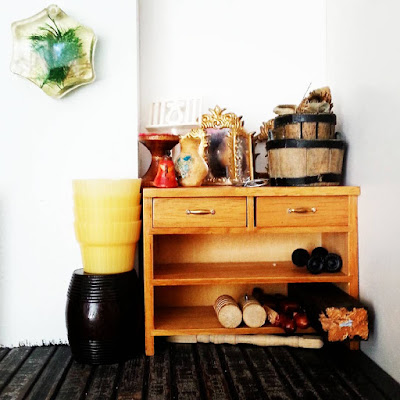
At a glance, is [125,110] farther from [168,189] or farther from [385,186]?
[385,186]

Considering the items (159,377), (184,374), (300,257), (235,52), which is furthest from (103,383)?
(235,52)

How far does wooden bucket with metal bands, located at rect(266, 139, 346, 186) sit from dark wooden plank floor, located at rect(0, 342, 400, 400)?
2.89 feet

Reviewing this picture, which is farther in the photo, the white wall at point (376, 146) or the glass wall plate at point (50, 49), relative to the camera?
the glass wall plate at point (50, 49)

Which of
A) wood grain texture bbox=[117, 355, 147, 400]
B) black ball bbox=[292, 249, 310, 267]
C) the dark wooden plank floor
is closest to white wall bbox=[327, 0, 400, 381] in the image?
the dark wooden plank floor

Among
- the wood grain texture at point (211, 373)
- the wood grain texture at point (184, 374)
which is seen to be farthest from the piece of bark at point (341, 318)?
the wood grain texture at point (184, 374)

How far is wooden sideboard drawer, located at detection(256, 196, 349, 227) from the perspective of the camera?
8.38ft

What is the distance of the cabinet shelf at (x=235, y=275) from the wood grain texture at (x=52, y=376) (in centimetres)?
59

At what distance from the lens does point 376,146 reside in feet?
7.62

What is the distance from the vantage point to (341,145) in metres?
2.60

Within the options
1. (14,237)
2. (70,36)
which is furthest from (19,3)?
(14,237)

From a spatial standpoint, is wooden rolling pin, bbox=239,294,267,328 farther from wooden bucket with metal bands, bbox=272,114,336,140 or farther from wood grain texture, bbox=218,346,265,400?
wooden bucket with metal bands, bbox=272,114,336,140

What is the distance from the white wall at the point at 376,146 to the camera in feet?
7.06

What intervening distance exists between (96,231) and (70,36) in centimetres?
103

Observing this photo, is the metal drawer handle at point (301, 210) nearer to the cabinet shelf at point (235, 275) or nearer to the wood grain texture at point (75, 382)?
the cabinet shelf at point (235, 275)
